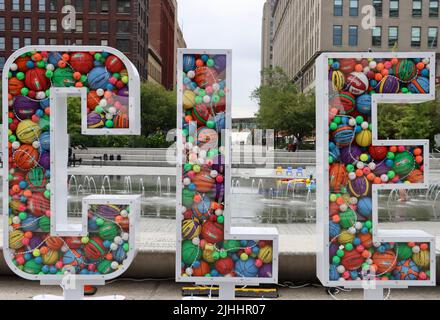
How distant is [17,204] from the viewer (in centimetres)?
561

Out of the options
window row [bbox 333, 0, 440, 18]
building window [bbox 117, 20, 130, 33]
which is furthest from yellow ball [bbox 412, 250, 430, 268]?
building window [bbox 117, 20, 130, 33]

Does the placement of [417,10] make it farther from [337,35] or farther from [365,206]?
[365,206]

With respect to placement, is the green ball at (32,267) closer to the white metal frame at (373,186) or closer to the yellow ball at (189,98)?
the yellow ball at (189,98)

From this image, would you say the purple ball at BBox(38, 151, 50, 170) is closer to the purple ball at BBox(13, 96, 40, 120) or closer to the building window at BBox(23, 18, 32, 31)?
the purple ball at BBox(13, 96, 40, 120)

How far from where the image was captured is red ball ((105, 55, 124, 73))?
541 centimetres

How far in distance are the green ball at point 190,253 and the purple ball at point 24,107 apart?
2.13 metres

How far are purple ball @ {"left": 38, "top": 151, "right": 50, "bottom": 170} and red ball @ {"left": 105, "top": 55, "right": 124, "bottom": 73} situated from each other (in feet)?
3.71

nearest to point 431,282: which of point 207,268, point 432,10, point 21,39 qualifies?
point 207,268

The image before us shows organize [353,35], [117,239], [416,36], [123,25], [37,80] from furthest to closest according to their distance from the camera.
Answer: [123,25] < [416,36] < [353,35] < [117,239] < [37,80]

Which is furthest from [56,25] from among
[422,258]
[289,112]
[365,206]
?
[422,258]

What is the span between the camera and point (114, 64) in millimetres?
5422

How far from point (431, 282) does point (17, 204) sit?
454 centimetres

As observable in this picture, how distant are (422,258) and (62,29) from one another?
288ft
